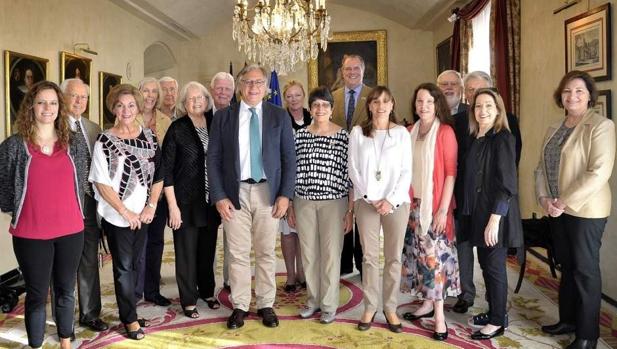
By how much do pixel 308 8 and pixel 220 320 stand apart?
423 cm

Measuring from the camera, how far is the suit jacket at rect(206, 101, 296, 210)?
3252 millimetres

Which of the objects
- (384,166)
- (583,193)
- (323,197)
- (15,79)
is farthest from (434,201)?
(15,79)

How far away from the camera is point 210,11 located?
9.28 meters

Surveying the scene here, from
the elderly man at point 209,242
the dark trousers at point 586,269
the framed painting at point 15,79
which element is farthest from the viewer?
the framed painting at point 15,79

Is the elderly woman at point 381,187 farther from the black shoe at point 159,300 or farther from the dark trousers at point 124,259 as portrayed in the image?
the black shoe at point 159,300

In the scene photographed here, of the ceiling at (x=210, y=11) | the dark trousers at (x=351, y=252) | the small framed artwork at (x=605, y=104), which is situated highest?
the ceiling at (x=210, y=11)

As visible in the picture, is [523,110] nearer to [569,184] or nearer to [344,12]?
[569,184]

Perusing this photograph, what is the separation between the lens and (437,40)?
32.8ft

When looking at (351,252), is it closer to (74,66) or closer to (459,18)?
(74,66)

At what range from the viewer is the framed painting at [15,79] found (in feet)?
16.0

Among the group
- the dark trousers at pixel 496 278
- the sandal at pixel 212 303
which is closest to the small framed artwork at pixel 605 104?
the dark trousers at pixel 496 278

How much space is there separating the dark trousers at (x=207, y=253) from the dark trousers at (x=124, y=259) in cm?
51

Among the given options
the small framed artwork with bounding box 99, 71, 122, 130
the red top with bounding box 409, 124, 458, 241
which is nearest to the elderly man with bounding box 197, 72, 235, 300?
the red top with bounding box 409, 124, 458, 241

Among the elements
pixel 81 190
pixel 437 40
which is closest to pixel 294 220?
pixel 81 190
